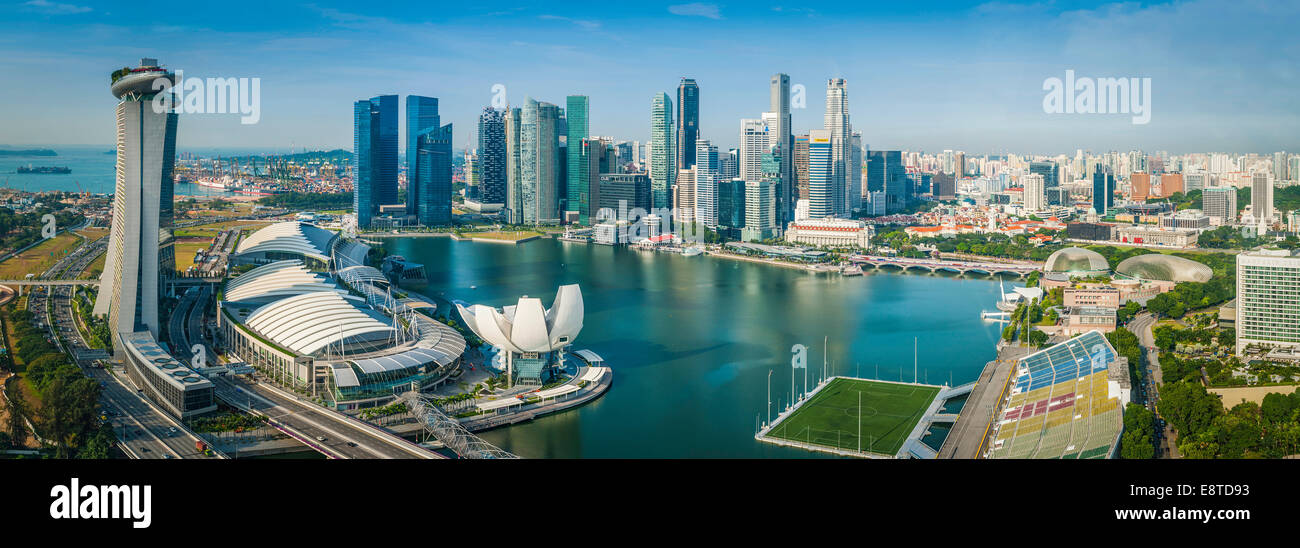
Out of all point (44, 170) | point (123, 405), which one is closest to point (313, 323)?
point (123, 405)

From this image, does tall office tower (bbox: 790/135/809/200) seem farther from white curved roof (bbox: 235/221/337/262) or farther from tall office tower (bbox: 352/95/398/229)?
white curved roof (bbox: 235/221/337/262)

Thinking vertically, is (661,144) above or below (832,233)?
above

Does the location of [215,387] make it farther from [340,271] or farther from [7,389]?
[340,271]

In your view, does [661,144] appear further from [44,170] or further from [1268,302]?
[1268,302]

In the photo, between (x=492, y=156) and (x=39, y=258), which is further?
(x=492, y=156)

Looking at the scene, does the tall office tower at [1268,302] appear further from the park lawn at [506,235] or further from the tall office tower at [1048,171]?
the tall office tower at [1048,171]

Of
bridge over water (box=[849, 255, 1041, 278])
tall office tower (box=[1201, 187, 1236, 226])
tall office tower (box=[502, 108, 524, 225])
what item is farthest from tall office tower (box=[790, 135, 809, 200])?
tall office tower (box=[1201, 187, 1236, 226])
